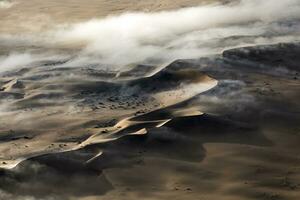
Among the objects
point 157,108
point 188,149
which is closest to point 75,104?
point 157,108

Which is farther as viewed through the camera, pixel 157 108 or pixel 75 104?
pixel 75 104

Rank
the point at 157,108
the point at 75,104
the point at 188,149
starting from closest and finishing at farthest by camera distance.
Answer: the point at 188,149 < the point at 157,108 < the point at 75,104

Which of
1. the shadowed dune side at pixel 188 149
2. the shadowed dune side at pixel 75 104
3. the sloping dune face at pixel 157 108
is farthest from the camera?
the shadowed dune side at pixel 75 104

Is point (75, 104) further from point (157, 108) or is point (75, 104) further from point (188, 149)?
point (188, 149)

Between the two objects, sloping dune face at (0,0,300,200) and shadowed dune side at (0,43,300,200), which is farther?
sloping dune face at (0,0,300,200)

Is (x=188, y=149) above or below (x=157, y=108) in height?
below

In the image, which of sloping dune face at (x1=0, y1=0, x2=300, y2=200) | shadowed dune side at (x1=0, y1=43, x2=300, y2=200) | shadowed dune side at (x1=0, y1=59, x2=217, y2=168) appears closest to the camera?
shadowed dune side at (x1=0, y1=43, x2=300, y2=200)

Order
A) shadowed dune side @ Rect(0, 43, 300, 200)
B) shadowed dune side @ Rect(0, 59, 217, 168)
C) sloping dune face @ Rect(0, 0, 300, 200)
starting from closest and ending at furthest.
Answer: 1. shadowed dune side @ Rect(0, 43, 300, 200)
2. sloping dune face @ Rect(0, 0, 300, 200)
3. shadowed dune side @ Rect(0, 59, 217, 168)

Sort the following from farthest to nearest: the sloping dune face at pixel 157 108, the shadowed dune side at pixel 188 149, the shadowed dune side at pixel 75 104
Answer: the shadowed dune side at pixel 75 104
the sloping dune face at pixel 157 108
the shadowed dune side at pixel 188 149
